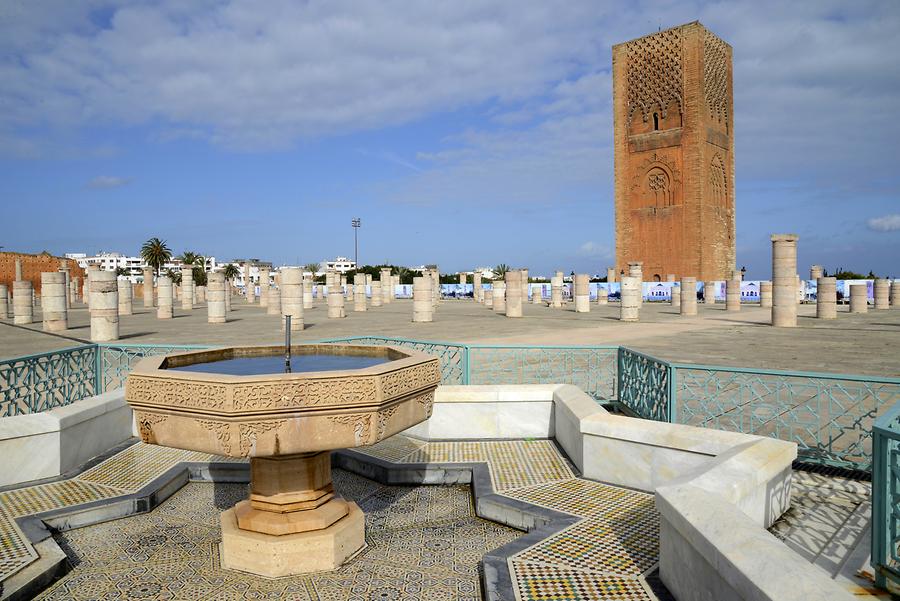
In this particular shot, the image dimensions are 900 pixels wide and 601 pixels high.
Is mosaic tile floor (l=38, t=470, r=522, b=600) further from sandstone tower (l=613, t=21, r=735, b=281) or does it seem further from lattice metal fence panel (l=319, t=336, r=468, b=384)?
sandstone tower (l=613, t=21, r=735, b=281)

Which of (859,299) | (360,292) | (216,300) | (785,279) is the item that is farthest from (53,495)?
(859,299)

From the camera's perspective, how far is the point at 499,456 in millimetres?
4930

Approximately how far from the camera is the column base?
313 cm

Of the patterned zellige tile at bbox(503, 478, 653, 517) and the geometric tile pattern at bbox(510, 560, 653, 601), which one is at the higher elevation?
the geometric tile pattern at bbox(510, 560, 653, 601)

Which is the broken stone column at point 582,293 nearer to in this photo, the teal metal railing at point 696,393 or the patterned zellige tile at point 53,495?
the teal metal railing at point 696,393

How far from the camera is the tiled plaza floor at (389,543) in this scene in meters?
2.90

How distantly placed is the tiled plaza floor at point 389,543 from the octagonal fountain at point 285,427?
154mm

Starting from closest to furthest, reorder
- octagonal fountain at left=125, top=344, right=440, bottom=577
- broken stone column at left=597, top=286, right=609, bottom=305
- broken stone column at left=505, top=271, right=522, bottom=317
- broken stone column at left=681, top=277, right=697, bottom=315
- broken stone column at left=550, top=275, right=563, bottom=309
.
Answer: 1. octagonal fountain at left=125, top=344, right=440, bottom=577
2. broken stone column at left=505, top=271, right=522, bottom=317
3. broken stone column at left=681, top=277, right=697, bottom=315
4. broken stone column at left=550, top=275, right=563, bottom=309
5. broken stone column at left=597, top=286, right=609, bottom=305

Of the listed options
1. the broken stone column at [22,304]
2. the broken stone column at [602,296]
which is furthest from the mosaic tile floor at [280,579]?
the broken stone column at [602,296]

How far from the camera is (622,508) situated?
148 inches

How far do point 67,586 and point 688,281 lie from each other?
907 inches

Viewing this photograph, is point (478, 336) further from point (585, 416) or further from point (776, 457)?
point (776, 457)

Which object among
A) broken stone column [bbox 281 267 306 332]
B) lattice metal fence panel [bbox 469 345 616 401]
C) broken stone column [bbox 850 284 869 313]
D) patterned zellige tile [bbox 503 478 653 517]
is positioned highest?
broken stone column [bbox 281 267 306 332]

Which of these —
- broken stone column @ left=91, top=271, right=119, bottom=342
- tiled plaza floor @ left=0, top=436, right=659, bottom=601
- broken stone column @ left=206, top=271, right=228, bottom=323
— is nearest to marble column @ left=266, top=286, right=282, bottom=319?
broken stone column @ left=206, top=271, right=228, bottom=323
